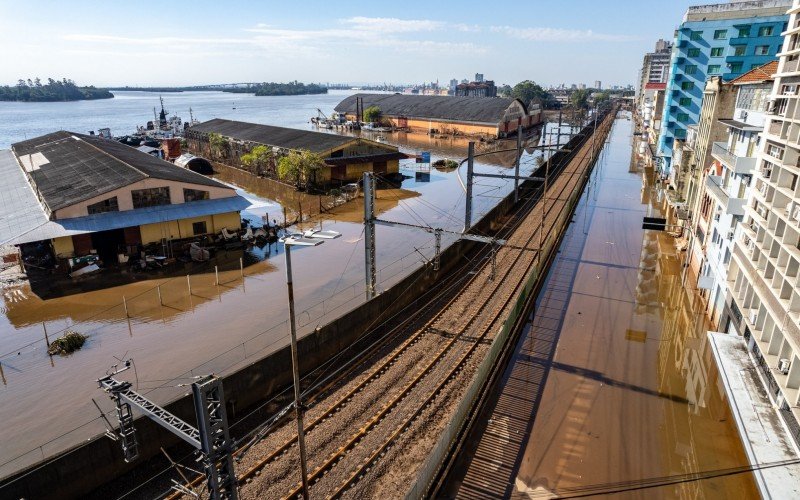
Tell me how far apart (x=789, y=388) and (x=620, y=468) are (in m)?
5.94

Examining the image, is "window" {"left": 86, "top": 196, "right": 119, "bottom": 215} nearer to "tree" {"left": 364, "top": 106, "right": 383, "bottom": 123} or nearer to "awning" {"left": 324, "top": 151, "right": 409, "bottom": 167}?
"awning" {"left": 324, "top": 151, "right": 409, "bottom": 167}

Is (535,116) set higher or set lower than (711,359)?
higher

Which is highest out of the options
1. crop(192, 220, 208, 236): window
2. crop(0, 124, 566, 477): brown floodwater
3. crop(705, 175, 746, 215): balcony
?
crop(705, 175, 746, 215): balcony

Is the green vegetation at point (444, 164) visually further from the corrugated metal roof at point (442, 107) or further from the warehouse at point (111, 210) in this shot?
the corrugated metal roof at point (442, 107)

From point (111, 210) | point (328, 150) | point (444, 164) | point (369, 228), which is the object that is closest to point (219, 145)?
point (328, 150)

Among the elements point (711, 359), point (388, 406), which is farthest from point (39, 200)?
point (711, 359)

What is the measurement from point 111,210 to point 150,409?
25.8 meters

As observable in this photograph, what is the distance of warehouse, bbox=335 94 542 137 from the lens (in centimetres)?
10050

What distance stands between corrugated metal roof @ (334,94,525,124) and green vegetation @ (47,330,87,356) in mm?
90174

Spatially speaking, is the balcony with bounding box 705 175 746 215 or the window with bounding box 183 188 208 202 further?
the window with bounding box 183 188 208 202

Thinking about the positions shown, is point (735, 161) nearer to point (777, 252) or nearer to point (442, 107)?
point (777, 252)

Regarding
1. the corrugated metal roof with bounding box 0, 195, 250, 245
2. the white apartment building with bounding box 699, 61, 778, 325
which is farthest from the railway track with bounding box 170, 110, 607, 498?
the corrugated metal roof with bounding box 0, 195, 250, 245

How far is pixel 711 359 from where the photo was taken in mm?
21172

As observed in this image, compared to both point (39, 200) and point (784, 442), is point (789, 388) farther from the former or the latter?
point (39, 200)
